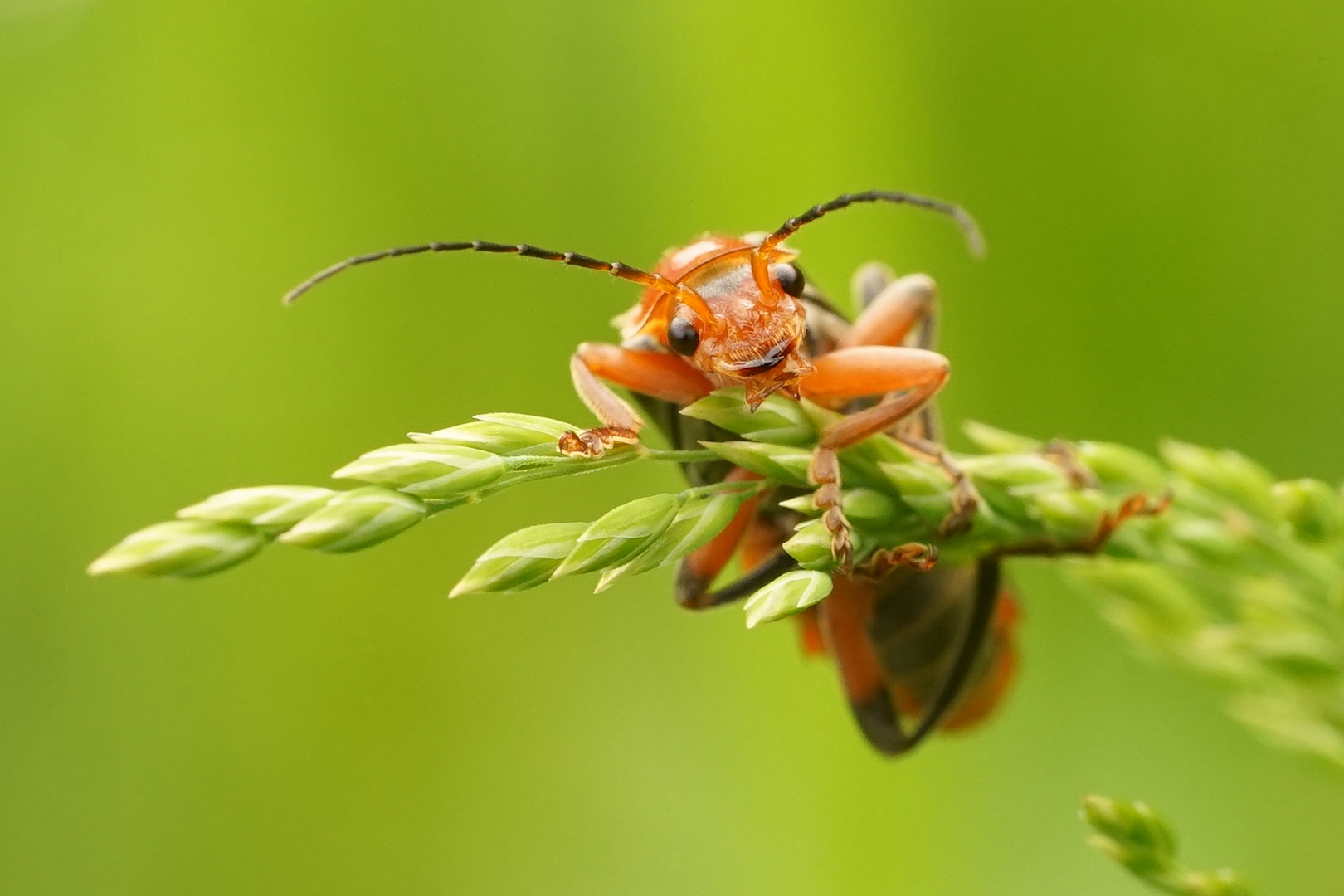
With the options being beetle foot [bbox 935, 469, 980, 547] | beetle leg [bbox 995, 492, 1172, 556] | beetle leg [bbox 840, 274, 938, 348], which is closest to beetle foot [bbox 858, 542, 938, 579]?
beetle foot [bbox 935, 469, 980, 547]

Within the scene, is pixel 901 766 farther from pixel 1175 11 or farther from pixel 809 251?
pixel 1175 11

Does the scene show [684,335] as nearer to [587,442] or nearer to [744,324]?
[744,324]

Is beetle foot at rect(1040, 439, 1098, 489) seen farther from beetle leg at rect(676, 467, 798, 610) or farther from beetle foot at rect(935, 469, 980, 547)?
beetle leg at rect(676, 467, 798, 610)

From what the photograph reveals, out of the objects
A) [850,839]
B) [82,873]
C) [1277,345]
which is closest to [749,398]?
[850,839]

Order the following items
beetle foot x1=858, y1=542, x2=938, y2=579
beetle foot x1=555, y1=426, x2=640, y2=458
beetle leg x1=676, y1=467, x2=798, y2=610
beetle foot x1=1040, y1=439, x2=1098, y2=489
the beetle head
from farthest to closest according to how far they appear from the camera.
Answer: beetle leg x1=676, y1=467, x2=798, y2=610 < beetle foot x1=1040, y1=439, x2=1098, y2=489 < the beetle head < beetle foot x1=858, y1=542, x2=938, y2=579 < beetle foot x1=555, y1=426, x2=640, y2=458

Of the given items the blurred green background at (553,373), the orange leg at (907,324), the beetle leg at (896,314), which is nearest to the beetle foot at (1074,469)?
the orange leg at (907,324)

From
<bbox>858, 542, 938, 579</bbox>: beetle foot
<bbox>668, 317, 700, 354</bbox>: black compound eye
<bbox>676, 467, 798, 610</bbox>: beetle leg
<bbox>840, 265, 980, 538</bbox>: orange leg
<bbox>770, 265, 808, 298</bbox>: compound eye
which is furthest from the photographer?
<bbox>840, 265, 980, 538</bbox>: orange leg
